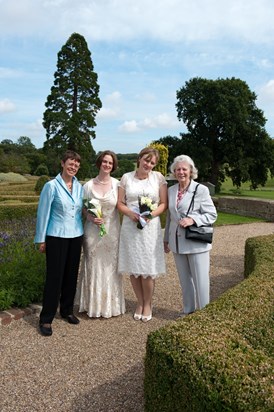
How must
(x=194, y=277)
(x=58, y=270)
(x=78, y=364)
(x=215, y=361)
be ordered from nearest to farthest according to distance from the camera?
(x=215, y=361), (x=78, y=364), (x=58, y=270), (x=194, y=277)

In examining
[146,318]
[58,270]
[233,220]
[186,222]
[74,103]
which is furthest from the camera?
Answer: [74,103]

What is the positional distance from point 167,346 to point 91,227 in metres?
2.14

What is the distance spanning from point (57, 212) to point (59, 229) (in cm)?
17

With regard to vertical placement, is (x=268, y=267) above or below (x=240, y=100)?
below

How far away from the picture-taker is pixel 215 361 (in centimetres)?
205

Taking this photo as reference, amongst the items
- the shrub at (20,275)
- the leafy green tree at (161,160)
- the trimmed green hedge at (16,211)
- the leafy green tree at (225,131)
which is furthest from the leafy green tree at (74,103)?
the shrub at (20,275)

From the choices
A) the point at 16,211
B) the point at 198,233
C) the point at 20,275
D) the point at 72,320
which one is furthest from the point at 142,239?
the point at 16,211

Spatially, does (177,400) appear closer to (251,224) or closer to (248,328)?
(248,328)

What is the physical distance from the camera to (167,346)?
2229 millimetres

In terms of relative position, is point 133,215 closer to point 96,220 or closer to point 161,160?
point 96,220

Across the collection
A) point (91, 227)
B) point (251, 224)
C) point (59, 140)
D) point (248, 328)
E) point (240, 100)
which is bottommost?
point (251, 224)

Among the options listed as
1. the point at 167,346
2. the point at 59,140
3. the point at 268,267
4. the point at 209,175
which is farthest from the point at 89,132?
the point at 167,346

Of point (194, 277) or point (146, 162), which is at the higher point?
point (146, 162)

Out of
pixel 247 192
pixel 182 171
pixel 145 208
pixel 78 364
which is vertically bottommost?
pixel 247 192
